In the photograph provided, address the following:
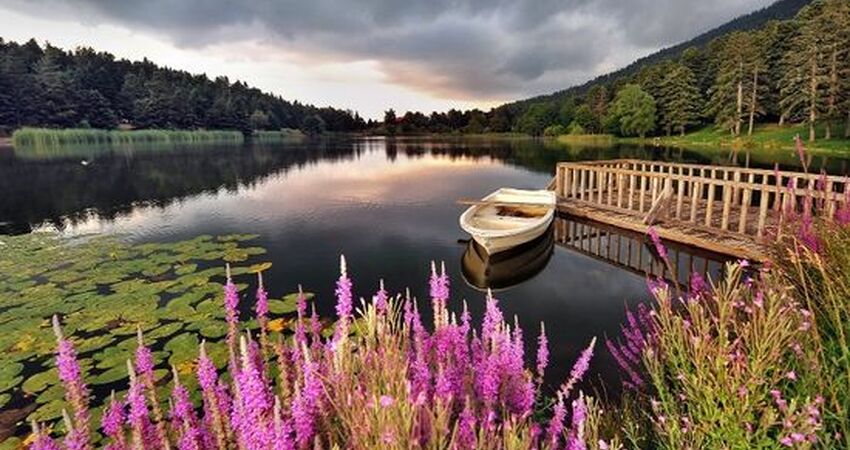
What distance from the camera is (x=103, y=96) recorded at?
97875mm

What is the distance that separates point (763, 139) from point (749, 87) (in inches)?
428

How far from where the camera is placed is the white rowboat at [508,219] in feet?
45.3

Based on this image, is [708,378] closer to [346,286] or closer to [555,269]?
[346,286]

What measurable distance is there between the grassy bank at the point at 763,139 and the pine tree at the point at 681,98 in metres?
2.48

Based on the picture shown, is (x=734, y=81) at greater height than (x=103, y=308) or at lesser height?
greater

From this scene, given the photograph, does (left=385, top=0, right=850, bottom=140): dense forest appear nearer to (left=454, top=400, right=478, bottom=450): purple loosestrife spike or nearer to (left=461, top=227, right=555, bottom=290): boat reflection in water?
(left=461, top=227, right=555, bottom=290): boat reflection in water

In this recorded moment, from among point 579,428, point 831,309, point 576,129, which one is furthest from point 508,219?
point 576,129

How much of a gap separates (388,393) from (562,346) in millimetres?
7847

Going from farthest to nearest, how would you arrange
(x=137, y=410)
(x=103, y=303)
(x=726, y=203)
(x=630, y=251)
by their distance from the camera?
(x=630, y=251) < (x=726, y=203) < (x=103, y=303) < (x=137, y=410)

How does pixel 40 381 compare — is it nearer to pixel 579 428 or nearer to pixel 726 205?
pixel 579 428

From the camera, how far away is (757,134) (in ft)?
203

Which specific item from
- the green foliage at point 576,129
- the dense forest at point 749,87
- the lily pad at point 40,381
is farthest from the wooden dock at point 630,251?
the green foliage at point 576,129

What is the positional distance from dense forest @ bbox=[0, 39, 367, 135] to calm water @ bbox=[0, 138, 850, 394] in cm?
4977

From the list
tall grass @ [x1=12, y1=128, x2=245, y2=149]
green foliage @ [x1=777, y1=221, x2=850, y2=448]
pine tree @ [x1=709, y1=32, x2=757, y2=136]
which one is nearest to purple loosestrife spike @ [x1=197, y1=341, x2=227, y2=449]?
green foliage @ [x1=777, y1=221, x2=850, y2=448]
